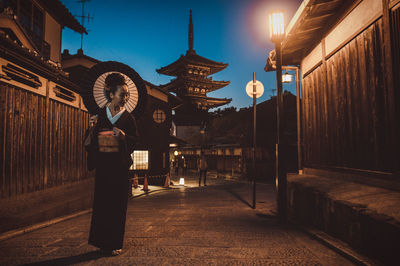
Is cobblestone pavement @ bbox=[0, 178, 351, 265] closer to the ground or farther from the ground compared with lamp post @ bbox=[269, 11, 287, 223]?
closer to the ground

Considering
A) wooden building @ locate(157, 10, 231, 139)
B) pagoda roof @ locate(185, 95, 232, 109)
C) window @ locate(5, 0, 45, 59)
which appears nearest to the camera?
window @ locate(5, 0, 45, 59)

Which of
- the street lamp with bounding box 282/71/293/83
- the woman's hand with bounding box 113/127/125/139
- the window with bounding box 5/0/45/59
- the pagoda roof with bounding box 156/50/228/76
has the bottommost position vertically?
the woman's hand with bounding box 113/127/125/139

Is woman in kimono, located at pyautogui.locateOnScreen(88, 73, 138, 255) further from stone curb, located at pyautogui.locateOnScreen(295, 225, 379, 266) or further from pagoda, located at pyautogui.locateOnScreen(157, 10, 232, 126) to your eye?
pagoda, located at pyautogui.locateOnScreen(157, 10, 232, 126)

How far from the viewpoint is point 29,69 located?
6.79 meters

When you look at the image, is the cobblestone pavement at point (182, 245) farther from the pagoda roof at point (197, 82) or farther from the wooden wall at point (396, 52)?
the pagoda roof at point (197, 82)

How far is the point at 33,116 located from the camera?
7.04m

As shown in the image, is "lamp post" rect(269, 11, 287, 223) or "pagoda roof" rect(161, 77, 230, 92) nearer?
"lamp post" rect(269, 11, 287, 223)

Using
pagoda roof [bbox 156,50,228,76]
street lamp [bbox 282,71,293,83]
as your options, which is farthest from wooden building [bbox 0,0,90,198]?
pagoda roof [bbox 156,50,228,76]

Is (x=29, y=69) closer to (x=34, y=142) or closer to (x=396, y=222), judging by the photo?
(x=34, y=142)

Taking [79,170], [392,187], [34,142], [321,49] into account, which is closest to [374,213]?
[392,187]

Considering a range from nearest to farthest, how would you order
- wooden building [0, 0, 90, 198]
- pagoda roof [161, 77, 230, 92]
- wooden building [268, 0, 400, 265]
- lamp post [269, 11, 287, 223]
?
wooden building [268, 0, 400, 265], lamp post [269, 11, 287, 223], wooden building [0, 0, 90, 198], pagoda roof [161, 77, 230, 92]

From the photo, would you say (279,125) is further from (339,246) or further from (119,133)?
(119,133)

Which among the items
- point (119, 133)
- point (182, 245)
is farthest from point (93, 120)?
point (182, 245)

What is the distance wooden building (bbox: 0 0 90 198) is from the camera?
19.6ft
